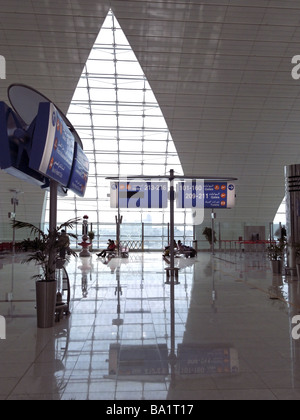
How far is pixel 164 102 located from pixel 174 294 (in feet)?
77.6

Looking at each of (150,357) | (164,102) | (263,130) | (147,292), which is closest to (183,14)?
(164,102)

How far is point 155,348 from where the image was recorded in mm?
4855

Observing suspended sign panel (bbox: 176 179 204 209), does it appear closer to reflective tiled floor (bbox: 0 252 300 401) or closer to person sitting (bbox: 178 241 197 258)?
reflective tiled floor (bbox: 0 252 300 401)

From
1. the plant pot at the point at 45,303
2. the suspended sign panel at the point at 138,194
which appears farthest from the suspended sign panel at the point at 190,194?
the plant pot at the point at 45,303

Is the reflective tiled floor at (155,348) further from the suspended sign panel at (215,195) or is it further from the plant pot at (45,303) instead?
the suspended sign panel at (215,195)

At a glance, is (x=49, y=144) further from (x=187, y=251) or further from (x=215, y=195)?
Result: (x=187, y=251)

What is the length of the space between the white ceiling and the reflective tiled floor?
63.8 feet

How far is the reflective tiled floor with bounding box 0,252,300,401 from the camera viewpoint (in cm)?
353

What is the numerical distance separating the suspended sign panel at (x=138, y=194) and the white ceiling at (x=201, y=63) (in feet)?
46.3

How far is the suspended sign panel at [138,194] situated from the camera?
1323 centimetres

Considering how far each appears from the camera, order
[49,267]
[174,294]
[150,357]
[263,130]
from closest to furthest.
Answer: [150,357] → [49,267] → [174,294] → [263,130]

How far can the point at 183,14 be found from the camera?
22.5 meters

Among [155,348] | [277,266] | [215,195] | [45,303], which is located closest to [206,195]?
[215,195]
